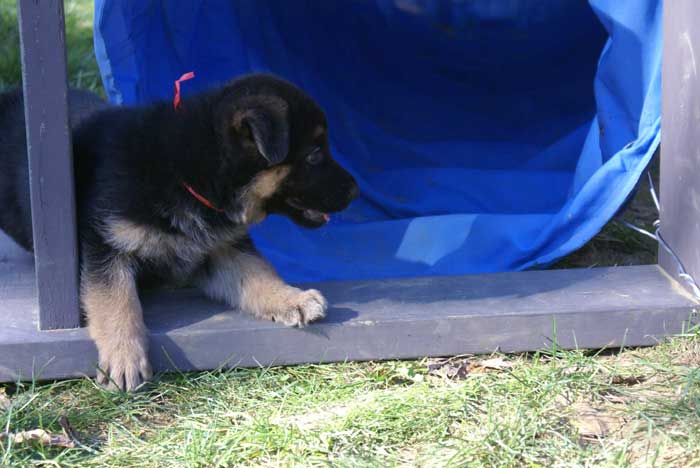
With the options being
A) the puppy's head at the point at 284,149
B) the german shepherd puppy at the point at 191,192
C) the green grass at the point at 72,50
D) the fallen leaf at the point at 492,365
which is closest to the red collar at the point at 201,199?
the german shepherd puppy at the point at 191,192

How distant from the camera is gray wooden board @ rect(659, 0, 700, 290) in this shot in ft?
11.7

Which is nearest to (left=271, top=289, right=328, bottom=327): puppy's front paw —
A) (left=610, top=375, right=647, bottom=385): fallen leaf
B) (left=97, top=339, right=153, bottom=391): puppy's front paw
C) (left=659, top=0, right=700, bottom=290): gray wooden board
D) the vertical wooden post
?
(left=97, top=339, right=153, bottom=391): puppy's front paw

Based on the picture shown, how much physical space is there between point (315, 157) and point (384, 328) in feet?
2.28

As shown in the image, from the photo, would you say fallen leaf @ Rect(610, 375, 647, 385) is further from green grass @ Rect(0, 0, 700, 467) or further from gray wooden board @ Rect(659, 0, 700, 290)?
gray wooden board @ Rect(659, 0, 700, 290)

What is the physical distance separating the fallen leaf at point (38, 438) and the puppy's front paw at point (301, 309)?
91cm

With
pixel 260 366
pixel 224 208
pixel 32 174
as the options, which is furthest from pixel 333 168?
pixel 32 174

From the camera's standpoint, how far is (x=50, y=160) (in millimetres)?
3277

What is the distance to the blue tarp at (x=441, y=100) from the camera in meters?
4.23

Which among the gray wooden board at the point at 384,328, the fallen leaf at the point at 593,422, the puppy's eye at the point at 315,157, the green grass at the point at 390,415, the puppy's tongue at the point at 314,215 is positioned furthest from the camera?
the puppy's tongue at the point at 314,215

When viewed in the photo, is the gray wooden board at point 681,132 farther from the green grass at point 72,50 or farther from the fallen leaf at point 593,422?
the green grass at point 72,50

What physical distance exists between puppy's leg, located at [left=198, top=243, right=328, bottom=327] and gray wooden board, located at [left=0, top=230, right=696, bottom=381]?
5 cm

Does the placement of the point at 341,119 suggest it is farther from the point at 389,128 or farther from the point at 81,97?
the point at 81,97

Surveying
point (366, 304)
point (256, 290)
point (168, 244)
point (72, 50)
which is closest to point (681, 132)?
point (366, 304)

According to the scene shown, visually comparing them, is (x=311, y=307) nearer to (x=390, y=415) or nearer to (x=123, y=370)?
(x=390, y=415)
